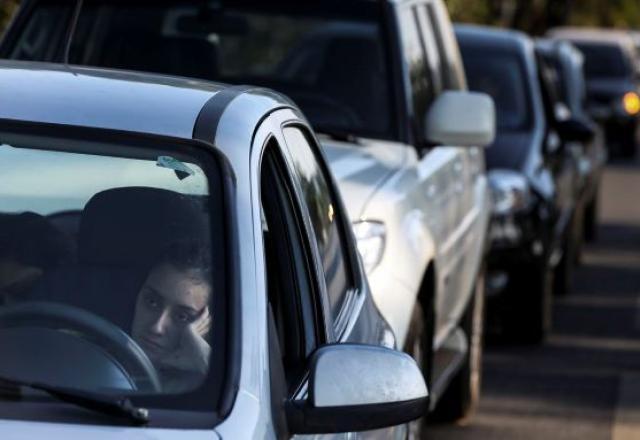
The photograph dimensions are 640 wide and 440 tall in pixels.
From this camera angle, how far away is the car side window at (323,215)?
438cm

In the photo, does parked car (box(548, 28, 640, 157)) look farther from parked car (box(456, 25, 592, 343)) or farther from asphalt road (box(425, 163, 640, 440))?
parked car (box(456, 25, 592, 343))

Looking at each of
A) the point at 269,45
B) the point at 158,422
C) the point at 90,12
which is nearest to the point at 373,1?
the point at 269,45

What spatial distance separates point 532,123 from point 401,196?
5.69 m

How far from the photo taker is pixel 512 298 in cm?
1098

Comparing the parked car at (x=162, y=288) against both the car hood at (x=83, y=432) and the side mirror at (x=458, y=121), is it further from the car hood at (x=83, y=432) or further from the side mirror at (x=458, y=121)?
the side mirror at (x=458, y=121)

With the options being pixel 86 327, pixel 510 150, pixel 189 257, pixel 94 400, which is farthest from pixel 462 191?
pixel 94 400

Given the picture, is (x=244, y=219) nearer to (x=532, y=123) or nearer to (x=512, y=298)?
(x=512, y=298)

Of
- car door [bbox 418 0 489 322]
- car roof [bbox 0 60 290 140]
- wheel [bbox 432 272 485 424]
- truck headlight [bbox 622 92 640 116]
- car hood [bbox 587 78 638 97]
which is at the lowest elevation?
truck headlight [bbox 622 92 640 116]

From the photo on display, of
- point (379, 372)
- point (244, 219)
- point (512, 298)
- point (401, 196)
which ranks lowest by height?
point (512, 298)

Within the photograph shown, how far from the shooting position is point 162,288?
354cm

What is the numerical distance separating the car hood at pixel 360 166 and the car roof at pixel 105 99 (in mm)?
2212

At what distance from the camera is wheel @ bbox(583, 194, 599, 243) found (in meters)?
17.4

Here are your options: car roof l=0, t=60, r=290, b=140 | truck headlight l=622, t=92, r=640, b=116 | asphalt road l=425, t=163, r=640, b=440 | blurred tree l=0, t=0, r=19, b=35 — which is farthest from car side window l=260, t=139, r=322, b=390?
truck headlight l=622, t=92, r=640, b=116

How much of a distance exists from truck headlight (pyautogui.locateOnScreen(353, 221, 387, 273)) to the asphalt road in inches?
85.6
